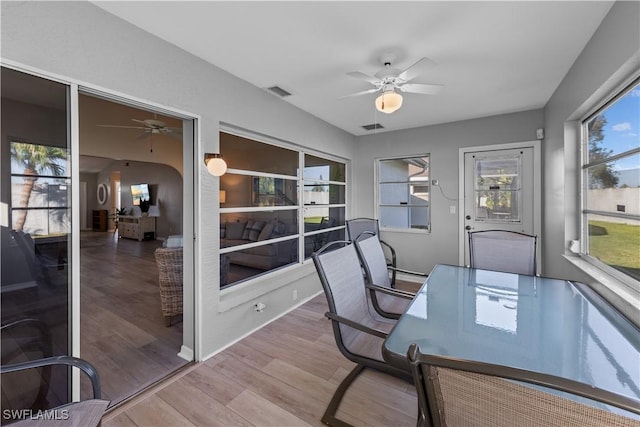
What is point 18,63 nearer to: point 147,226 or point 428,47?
point 428,47

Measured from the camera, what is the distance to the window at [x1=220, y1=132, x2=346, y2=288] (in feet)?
8.58

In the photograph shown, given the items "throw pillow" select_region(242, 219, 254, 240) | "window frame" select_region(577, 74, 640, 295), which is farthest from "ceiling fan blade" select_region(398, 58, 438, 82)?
"throw pillow" select_region(242, 219, 254, 240)

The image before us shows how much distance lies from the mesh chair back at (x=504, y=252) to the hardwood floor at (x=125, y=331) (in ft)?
9.36

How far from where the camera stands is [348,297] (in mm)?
1717

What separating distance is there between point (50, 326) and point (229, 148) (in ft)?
5.94

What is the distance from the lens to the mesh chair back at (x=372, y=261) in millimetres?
2094

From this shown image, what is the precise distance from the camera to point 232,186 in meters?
2.63

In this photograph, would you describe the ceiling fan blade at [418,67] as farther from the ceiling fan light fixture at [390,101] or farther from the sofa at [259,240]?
the sofa at [259,240]

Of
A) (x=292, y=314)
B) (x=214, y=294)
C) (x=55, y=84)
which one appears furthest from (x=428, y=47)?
(x=292, y=314)

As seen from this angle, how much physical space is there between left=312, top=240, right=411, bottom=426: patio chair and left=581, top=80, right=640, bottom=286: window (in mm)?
1659

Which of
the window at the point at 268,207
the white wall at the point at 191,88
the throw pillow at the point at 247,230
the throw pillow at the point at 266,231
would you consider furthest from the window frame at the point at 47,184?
the throw pillow at the point at 266,231

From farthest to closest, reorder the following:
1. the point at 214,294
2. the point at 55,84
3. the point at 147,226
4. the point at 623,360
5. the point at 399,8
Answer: the point at 147,226 < the point at 214,294 < the point at 399,8 < the point at 55,84 < the point at 623,360

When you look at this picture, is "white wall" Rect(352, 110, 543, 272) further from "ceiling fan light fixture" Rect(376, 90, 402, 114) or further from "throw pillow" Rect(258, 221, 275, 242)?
"ceiling fan light fixture" Rect(376, 90, 402, 114)

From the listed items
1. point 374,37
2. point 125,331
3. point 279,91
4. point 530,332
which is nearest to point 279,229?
point 279,91
